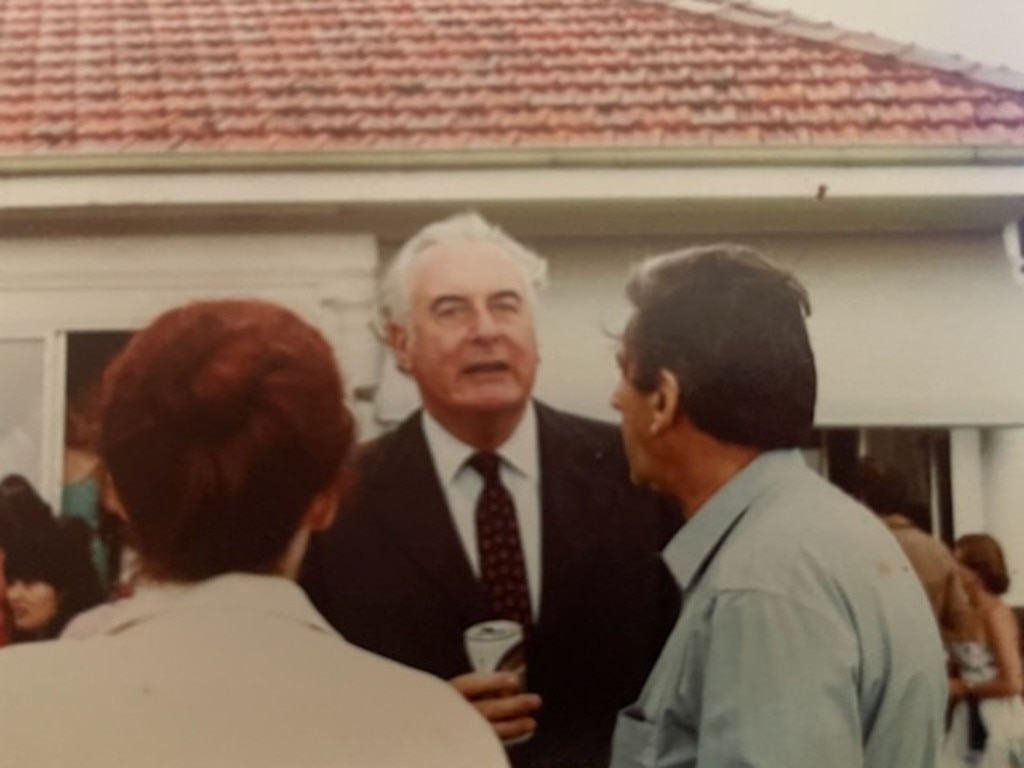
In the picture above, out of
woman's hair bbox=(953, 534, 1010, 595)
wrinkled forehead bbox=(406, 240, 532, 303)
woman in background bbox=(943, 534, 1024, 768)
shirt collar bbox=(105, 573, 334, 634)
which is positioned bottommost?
woman in background bbox=(943, 534, 1024, 768)

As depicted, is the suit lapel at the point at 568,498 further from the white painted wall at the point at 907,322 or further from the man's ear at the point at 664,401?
the white painted wall at the point at 907,322

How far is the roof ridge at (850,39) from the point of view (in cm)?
157

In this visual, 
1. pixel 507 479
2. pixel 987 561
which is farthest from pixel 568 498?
pixel 987 561

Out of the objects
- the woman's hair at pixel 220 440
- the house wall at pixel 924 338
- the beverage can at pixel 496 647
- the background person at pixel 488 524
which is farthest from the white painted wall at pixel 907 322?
the beverage can at pixel 496 647

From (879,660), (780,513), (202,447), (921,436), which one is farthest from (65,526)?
(921,436)

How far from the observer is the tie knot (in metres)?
1.44

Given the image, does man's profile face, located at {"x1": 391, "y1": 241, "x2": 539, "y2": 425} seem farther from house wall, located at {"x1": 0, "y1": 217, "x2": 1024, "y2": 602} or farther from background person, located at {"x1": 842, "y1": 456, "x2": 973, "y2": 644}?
background person, located at {"x1": 842, "y1": 456, "x2": 973, "y2": 644}

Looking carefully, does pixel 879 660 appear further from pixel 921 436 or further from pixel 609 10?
pixel 609 10

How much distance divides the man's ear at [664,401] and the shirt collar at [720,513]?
0.10m

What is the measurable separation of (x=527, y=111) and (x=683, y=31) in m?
0.24

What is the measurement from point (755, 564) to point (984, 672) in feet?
1.46

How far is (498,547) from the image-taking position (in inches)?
56.0

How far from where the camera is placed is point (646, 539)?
1.43 metres

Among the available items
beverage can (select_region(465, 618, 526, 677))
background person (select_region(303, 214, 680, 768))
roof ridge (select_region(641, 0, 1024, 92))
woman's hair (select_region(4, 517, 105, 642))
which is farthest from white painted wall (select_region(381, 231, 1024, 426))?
woman's hair (select_region(4, 517, 105, 642))
